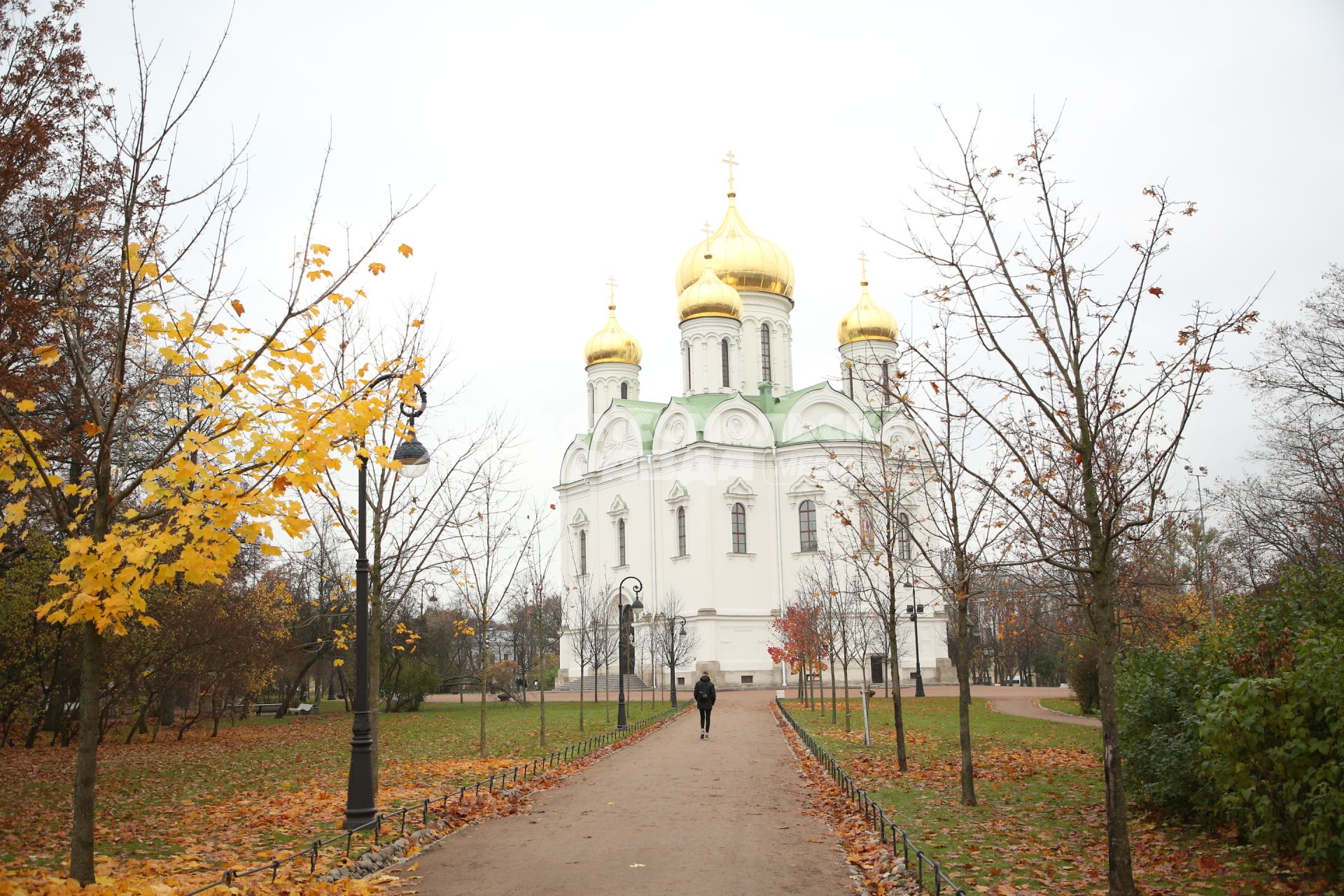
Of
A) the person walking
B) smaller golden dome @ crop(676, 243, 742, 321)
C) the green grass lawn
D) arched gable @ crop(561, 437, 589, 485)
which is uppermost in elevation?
smaller golden dome @ crop(676, 243, 742, 321)

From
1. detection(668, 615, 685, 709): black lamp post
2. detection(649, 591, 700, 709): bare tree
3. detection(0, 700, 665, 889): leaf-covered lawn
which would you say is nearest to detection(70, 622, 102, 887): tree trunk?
Result: detection(0, 700, 665, 889): leaf-covered lawn

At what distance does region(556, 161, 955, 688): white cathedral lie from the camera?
46.5 metres

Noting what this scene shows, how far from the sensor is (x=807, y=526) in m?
47.8

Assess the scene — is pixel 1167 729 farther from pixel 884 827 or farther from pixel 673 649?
pixel 673 649

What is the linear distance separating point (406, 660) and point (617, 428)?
61.1 feet

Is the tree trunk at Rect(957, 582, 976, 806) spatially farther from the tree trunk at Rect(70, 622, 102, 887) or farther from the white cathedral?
the white cathedral

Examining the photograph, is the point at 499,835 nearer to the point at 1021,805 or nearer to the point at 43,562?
Result: the point at 1021,805

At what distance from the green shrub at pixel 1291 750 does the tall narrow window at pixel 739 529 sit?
39.2 m

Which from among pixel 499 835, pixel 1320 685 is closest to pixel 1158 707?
pixel 1320 685

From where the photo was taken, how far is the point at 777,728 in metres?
25.3

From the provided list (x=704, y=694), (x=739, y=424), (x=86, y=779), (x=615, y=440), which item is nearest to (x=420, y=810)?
(x=86, y=779)

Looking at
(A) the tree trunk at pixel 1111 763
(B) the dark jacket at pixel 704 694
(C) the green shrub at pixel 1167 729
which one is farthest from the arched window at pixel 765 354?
(A) the tree trunk at pixel 1111 763

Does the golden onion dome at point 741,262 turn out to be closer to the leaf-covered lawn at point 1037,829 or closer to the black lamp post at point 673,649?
the black lamp post at point 673,649

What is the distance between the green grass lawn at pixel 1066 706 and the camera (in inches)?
1091
